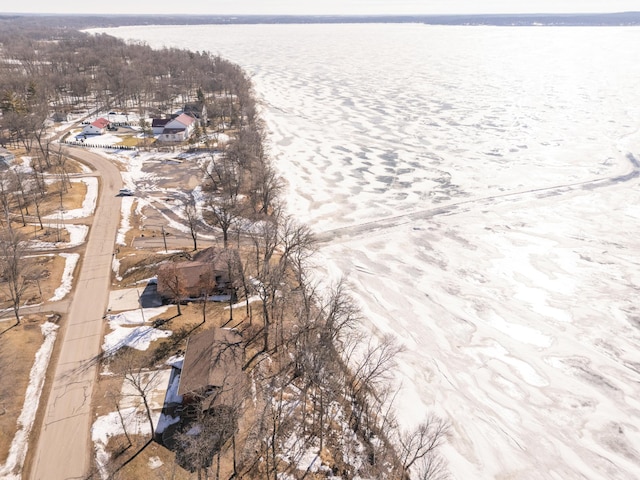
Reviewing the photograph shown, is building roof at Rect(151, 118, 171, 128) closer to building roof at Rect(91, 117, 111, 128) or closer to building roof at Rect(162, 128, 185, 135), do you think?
building roof at Rect(162, 128, 185, 135)

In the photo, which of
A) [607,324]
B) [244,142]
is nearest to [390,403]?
[607,324]

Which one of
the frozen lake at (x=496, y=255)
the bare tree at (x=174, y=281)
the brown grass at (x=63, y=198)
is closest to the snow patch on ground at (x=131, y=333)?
the bare tree at (x=174, y=281)

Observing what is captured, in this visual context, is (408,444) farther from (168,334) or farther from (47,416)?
(47,416)

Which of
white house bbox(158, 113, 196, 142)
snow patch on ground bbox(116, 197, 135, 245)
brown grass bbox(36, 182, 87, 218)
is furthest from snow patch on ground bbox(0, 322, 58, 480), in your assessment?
white house bbox(158, 113, 196, 142)

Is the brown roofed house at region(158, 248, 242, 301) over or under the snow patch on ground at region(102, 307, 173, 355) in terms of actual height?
over

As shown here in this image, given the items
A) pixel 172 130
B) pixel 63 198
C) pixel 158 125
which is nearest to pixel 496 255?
pixel 63 198

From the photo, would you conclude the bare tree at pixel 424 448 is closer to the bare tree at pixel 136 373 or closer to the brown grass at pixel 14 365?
the bare tree at pixel 136 373
